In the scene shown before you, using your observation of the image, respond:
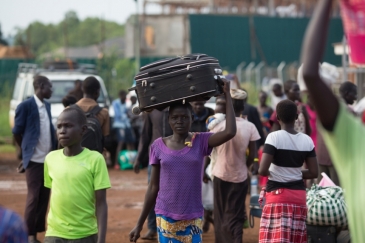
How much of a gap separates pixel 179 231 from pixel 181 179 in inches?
15.8

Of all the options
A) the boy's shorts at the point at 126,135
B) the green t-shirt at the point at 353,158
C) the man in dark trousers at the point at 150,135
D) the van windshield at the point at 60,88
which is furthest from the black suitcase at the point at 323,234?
the boy's shorts at the point at 126,135

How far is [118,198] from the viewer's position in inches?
533

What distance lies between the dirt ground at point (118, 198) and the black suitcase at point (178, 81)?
398cm

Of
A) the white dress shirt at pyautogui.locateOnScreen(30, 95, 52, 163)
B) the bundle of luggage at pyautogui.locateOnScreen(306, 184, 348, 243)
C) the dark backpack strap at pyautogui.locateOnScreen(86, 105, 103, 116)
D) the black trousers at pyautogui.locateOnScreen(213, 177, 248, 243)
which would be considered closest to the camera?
the bundle of luggage at pyautogui.locateOnScreen(306, 184, 348, 243)

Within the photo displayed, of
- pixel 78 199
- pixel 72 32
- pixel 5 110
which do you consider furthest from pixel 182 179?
pixel 72 32

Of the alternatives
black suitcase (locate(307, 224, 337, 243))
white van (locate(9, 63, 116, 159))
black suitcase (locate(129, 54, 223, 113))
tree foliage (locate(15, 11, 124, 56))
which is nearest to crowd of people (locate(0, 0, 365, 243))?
black suitcase (locate(129, 54, 223, 113))

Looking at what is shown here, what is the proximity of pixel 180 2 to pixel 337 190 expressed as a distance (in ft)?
137

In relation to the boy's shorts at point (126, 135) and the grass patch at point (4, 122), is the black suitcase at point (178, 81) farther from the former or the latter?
the grass patch at point (4, 122)

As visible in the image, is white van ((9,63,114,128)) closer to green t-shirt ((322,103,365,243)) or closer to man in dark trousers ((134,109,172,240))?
man in dark trousers ((134,109,172,240))

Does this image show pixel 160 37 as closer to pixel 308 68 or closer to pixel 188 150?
pixel 188 150

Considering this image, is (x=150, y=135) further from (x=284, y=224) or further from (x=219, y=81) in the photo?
(x=219, y=81)

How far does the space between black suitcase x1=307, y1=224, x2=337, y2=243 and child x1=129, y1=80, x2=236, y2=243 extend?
1627 millimetres

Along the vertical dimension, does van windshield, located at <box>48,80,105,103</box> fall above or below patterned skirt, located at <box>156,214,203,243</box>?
below

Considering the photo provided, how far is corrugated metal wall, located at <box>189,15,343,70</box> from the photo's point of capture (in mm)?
40156
